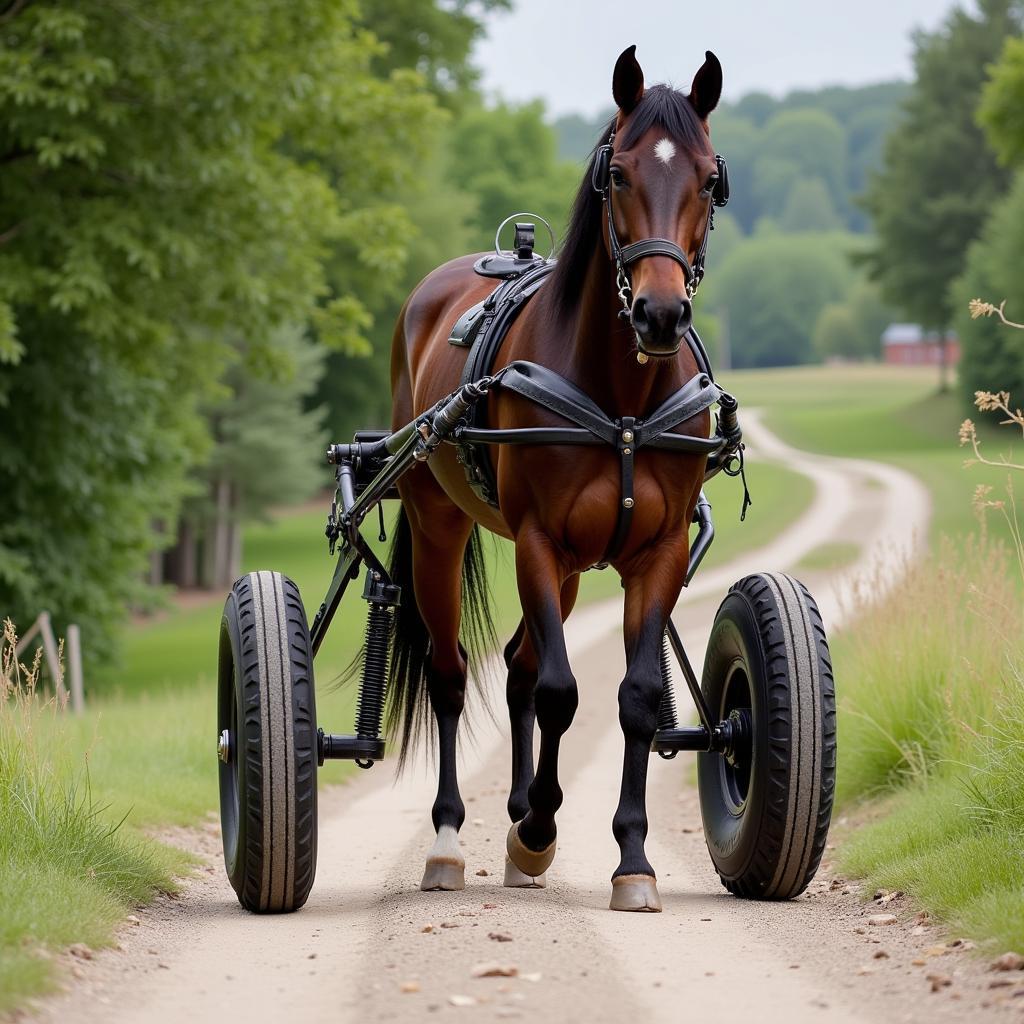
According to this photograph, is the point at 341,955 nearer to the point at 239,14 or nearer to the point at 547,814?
the point at 547,814

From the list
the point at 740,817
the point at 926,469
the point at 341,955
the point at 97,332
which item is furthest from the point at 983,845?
the point at 926,469

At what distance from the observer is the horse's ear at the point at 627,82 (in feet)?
17.3

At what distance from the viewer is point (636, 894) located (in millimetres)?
5297

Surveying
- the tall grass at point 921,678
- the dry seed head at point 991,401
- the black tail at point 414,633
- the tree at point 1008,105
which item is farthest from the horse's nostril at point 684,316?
the tree at point 1008,105

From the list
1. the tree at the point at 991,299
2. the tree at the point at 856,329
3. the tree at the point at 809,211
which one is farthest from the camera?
the tree at the point at 809,211

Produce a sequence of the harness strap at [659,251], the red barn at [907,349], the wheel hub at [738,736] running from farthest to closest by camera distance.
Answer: the red barn at [907,349] → the wheel hub at [738,736] → the harness strap at [659,251]

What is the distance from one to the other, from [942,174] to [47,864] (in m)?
57.1

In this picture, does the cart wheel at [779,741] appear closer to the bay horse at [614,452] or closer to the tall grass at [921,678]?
the bay horse at [614,452]

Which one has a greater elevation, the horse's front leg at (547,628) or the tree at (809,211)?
the tree at (809,211)

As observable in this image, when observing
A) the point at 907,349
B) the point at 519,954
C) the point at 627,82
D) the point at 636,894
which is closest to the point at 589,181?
the point at 627,82

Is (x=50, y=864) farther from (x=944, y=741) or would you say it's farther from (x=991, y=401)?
(x=944, y=741)

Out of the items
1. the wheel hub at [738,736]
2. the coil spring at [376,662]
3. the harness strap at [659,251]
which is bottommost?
the wheel hub at [738,736]

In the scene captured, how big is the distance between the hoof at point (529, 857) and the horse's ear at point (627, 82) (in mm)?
2664

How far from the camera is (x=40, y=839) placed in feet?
18.4
